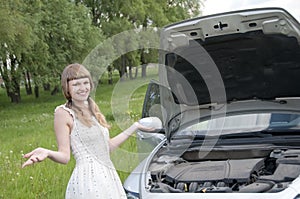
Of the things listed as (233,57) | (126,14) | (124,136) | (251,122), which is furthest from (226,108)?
(126,14)

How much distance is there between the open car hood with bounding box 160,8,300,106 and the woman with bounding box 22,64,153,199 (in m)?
1.20

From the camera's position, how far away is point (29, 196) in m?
6.52

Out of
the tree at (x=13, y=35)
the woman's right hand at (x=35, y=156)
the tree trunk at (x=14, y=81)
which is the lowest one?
the tree trunk at (x=14, y=81)

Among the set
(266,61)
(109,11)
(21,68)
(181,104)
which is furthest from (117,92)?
(109,11)

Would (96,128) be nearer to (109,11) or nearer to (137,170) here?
(137,170)

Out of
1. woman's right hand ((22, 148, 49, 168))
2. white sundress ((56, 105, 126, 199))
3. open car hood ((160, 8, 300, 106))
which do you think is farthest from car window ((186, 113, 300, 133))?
woman's right hand ((22, 148, 49, 168))

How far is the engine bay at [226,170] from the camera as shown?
12.2ft

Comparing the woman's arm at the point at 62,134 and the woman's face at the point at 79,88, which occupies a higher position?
→ the woman's face at the point at 79,88

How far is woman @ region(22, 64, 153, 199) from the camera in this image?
354 centimetres

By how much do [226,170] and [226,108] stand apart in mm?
1053

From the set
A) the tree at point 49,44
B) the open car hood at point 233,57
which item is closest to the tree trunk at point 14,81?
the tree at point 49,44

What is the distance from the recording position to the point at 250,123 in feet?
15.6

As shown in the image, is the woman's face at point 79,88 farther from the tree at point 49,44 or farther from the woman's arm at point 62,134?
the tree at point 49,44

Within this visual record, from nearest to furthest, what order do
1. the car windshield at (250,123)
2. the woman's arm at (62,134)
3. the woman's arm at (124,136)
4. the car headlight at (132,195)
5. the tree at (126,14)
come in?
the woman's arm at (62,134), the woman's arm at (124,136), the car headlight at (132,195), the car windshield at (250,123), the tree at (126,14)
